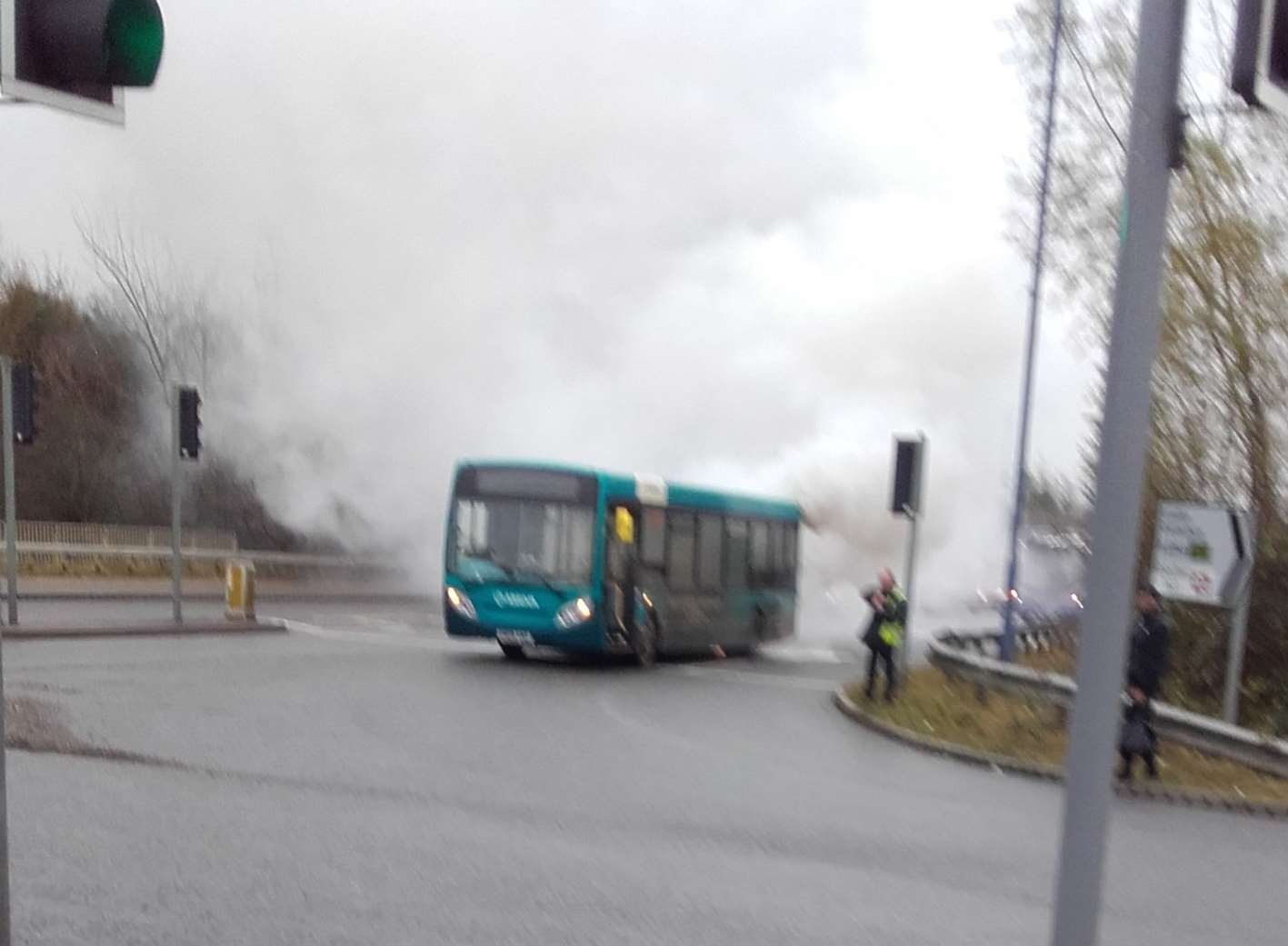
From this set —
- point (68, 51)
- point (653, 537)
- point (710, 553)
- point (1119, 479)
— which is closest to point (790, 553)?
point (710, 553)

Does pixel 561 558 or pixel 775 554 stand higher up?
pixel 561 558

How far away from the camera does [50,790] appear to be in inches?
331

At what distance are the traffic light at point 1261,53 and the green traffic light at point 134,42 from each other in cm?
263

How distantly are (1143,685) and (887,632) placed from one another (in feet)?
15.4

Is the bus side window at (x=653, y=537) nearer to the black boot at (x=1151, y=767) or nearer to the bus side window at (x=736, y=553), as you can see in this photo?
the bus side window at (x=736, y=553)

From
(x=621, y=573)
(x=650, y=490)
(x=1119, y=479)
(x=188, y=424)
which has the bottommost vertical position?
(x=621, y=573)

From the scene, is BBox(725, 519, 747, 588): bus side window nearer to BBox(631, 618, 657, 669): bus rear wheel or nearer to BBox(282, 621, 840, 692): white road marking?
BBox(282, 621, 840, 692): white road marking

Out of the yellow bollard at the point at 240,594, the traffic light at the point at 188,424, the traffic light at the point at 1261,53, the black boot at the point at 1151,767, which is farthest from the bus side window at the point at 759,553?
the traffic light at the point at 1261,53

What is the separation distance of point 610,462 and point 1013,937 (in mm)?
25599

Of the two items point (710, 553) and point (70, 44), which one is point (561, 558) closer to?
point (710, 553)

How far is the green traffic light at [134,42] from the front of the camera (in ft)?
12.6

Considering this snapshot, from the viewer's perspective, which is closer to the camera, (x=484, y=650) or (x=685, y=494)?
(x=685, y=494)

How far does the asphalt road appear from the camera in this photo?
21.1 feet

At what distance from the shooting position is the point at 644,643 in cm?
1948
